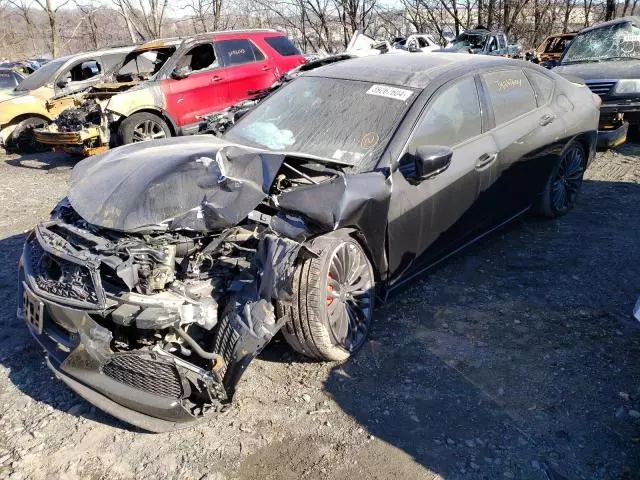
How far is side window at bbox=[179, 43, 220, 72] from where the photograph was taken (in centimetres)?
874

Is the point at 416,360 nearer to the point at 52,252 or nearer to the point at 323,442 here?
the point at 323,442

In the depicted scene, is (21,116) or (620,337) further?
(21,116)

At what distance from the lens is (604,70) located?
25.7ft

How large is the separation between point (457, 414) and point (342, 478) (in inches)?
28.9

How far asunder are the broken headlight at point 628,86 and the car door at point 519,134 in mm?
3208

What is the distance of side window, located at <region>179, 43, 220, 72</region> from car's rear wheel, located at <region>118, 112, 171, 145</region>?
118 cm

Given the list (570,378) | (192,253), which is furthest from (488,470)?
(192,253)

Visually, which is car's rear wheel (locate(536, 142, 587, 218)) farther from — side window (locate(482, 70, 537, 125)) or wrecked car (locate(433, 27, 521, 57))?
wrecked car (locate(433, 27, 521, 57))

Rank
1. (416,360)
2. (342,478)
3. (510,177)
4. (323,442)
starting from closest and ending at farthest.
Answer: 1. (342,478)
2. (323,442)
3. (416,360)
4. (510,177)

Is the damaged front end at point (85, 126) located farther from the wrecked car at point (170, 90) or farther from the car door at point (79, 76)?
the car door at point (79, 76)

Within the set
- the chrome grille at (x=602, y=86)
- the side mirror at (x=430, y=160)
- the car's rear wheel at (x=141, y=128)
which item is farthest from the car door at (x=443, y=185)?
the car's rear wheel at (x=141, y=128)

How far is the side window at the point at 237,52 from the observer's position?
348 inches

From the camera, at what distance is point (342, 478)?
2.48 m

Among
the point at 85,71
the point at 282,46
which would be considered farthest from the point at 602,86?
the point at 85,71
